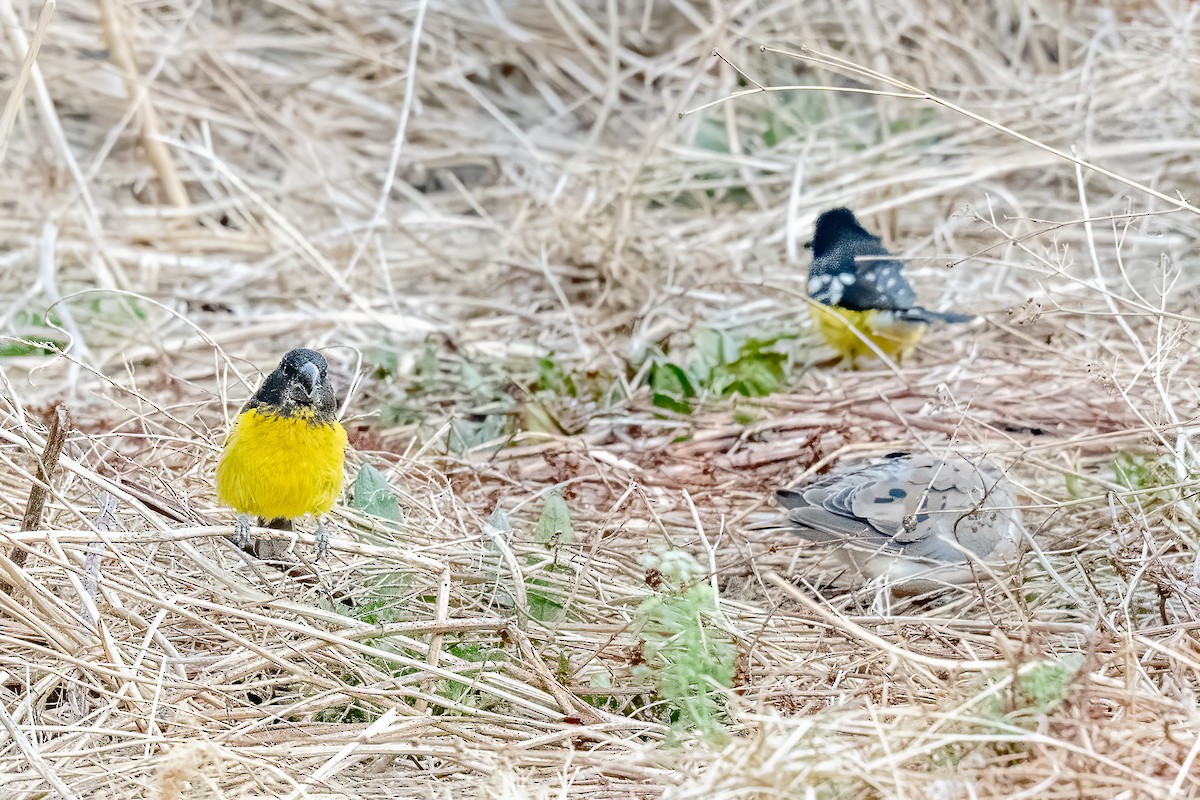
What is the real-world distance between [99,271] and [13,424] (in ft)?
8.02

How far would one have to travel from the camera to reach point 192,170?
26.7ft

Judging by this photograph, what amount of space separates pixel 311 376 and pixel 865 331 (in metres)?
3.10

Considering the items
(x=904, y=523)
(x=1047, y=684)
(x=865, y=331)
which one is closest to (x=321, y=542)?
(x=904, y=523)

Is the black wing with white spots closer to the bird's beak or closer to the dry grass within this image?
the dry grass

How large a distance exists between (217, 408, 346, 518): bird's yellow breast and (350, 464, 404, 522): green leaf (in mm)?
151

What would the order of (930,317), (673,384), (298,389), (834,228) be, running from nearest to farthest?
(298,389)
(673,384)
(930,317)
(834,228)

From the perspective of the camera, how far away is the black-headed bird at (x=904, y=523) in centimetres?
394

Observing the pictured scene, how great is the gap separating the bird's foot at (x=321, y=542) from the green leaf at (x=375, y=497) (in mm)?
130

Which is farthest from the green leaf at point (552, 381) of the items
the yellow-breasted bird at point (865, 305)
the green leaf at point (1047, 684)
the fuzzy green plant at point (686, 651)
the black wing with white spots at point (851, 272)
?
the green leaf at point (1047, 684)

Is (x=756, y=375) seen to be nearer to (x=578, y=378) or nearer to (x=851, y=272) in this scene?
(x=578, y=378)

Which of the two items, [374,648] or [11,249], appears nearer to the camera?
[374,648]

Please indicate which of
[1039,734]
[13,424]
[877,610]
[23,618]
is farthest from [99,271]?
[1039,734]

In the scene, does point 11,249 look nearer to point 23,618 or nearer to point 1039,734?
point 23,618

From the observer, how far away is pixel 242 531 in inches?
137
